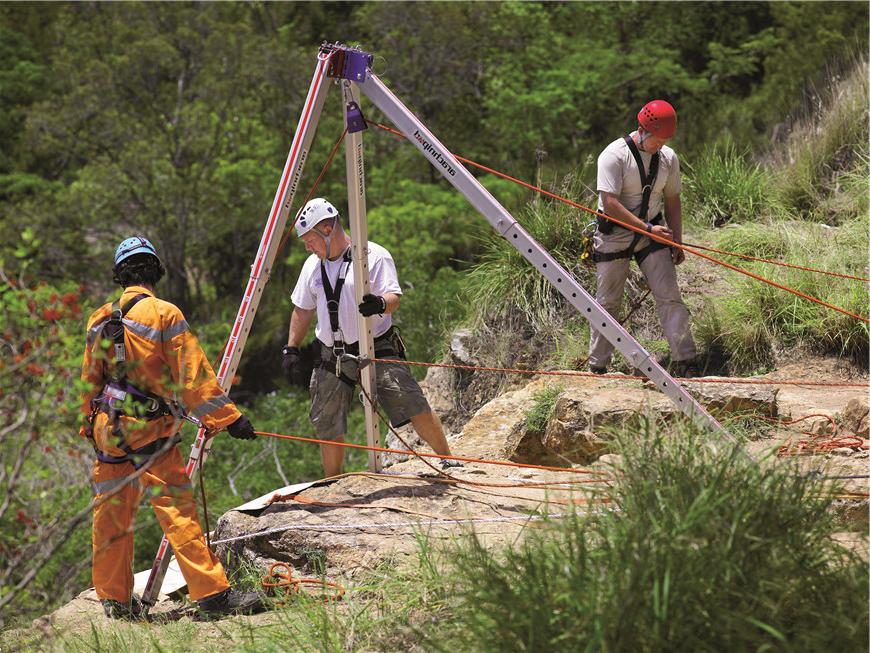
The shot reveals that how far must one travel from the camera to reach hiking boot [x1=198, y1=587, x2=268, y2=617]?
17.1ft

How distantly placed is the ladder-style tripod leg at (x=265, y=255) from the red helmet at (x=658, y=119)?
212 cm

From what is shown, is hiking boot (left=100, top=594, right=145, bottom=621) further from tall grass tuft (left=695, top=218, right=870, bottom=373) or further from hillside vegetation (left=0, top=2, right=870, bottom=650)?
hillside vegetation (left=0, top=2, right=870, bottom=650)

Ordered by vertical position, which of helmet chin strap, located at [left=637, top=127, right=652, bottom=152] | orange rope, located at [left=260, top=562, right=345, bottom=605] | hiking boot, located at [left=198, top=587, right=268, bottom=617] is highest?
helmet chin strap, located at [left=637, top=127, right=652, bottom=152]

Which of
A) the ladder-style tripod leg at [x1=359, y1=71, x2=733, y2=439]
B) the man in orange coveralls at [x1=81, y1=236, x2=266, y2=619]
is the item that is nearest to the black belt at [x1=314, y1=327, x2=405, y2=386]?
the man in orange coveralls at [x1=81, y1=236, x2=266, y2=619]

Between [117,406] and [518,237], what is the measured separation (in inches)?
89.2

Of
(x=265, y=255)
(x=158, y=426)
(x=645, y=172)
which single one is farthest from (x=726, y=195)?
(x=158, y=426)

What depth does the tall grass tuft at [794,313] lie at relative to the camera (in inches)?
311

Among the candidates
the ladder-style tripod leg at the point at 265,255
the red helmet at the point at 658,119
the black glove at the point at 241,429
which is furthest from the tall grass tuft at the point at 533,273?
the black glove at the point at 241,429

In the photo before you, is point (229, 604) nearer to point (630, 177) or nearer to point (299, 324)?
point (299, 324)

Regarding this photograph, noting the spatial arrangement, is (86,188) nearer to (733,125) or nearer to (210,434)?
(733,125)

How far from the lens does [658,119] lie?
6586 mm

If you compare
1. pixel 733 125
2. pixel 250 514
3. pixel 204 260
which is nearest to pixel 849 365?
pixel 250 514

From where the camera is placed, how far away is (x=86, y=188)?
22750mm

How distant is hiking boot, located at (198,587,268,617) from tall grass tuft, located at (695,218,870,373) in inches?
176
